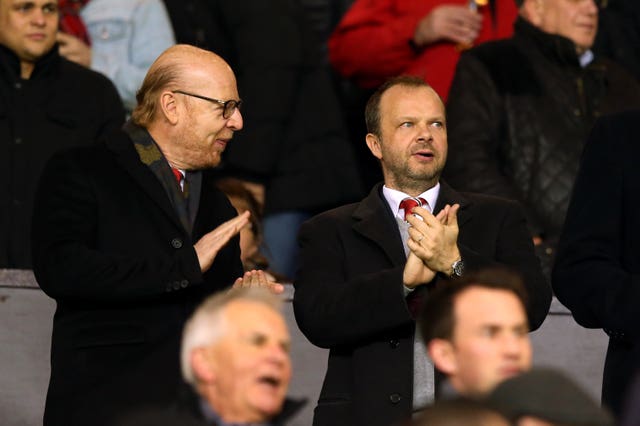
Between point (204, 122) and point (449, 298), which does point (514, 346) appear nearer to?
point (449, 298)

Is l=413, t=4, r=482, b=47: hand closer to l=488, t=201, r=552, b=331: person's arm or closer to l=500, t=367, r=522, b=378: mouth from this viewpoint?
l=488, t=201, r=552, b=331: person's arm

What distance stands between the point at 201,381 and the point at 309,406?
2.78 meters

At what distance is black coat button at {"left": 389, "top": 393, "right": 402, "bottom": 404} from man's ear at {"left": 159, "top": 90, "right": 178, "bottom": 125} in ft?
3.95

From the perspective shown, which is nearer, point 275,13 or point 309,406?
point 309,406

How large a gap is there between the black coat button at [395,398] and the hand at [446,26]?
2.87 meters

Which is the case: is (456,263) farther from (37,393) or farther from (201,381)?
(37,393)

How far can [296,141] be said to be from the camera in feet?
28.7

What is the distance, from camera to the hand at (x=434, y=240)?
18.7 ft

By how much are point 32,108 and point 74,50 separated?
889 mm

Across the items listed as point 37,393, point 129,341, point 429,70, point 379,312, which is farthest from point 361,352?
point 429,70

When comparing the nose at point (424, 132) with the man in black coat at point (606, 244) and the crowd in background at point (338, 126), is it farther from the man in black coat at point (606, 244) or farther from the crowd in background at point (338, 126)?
the man in black coat at point (606, 244)

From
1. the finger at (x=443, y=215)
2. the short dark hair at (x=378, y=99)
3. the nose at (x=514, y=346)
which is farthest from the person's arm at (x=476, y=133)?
the nose at (x=514, y=346)

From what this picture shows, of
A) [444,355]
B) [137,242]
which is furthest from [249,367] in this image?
[137,242]

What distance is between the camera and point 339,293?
591cm
